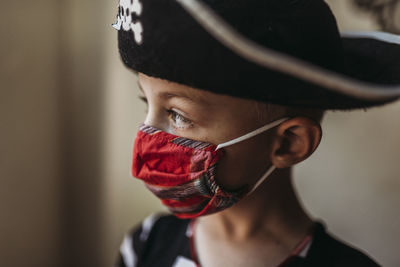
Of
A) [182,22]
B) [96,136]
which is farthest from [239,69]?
[96,136]

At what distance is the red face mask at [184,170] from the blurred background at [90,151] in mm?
554

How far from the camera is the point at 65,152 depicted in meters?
1.72

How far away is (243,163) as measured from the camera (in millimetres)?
814

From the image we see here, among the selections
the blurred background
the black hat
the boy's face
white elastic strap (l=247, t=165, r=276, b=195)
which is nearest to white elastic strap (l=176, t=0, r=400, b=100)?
the black hat

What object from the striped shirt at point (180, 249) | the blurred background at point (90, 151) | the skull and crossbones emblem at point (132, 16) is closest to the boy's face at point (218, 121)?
the skull and crossbones emblem at point (132, 16)

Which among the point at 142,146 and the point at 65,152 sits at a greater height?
the point at 142,146

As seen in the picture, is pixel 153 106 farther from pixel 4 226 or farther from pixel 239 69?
pixel 4 226

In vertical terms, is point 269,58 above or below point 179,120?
above

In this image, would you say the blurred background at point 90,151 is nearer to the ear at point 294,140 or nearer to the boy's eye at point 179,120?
the ear at point 294,140

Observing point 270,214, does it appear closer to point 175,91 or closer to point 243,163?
point 243,163

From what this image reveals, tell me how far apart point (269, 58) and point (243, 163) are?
11.0 inches

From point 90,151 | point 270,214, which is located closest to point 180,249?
point 270,214

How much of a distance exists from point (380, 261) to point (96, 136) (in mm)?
1222

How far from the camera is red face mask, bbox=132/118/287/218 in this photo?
78cm
